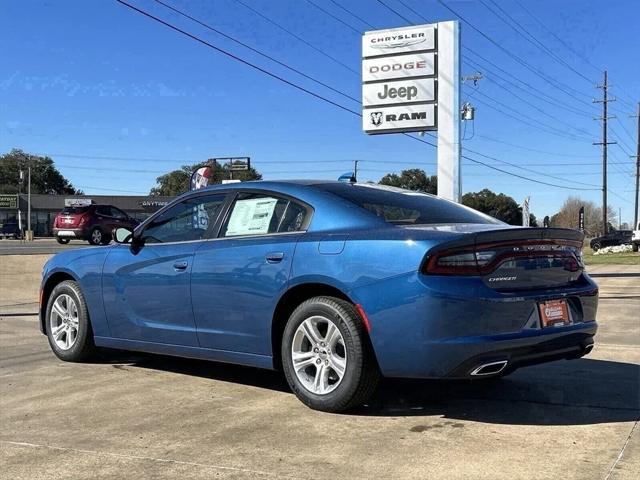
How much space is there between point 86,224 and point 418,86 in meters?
12.9

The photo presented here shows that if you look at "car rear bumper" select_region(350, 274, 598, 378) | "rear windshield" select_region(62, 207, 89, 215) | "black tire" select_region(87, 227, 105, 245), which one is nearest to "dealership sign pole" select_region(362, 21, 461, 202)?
"black tire" select_region(87, 227, 105, 245)

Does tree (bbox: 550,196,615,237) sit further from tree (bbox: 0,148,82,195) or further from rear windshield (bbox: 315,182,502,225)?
rear windshield (bbox: 315,182,502,225)

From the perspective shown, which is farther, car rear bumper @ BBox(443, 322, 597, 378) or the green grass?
the green grass

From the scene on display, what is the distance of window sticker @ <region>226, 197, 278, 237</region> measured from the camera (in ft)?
16.3

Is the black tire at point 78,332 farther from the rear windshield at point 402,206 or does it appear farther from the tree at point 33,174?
the tree at point 33,174

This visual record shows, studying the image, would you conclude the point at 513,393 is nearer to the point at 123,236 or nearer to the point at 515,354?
the point at 515,354

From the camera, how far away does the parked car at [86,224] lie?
80.0ft

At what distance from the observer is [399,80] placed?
22000mm

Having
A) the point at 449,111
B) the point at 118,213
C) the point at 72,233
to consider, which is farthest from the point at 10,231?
the point at 449,111

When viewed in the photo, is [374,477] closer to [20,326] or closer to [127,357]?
[127,357]

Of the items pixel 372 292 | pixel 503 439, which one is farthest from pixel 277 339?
pixel 503 439

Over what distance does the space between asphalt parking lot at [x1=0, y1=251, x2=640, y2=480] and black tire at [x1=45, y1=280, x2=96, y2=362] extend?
0.33ft

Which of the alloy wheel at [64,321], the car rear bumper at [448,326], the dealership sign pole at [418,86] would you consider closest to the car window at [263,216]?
the car rear bumper at [448,326]

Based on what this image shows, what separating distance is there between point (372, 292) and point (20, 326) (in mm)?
6875
